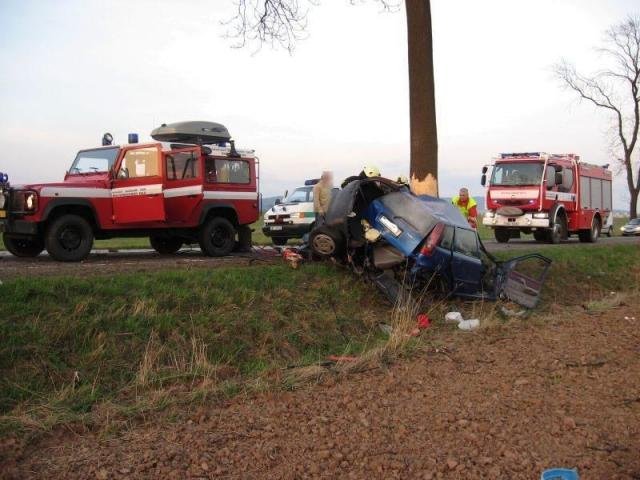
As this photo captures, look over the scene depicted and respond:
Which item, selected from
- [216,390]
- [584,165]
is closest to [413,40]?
[216,390]

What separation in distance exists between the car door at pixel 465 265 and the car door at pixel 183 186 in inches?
213

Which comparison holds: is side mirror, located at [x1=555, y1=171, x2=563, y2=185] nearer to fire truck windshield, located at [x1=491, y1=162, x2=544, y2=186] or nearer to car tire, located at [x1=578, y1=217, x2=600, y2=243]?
fire truck windshield, located at [x1=491, y1=162, x2=544, y2=186]

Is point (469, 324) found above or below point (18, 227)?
below

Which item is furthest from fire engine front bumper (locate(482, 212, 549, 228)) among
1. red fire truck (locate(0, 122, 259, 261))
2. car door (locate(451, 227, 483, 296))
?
car door (locate(451, 227, 483, 296))

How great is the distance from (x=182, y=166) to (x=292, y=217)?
5.54 m

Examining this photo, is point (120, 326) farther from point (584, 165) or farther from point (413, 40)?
point (584, 165)

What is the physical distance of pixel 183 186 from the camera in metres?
13.0

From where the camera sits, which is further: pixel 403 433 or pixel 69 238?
pixel 69 238

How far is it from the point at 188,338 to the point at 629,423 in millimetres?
4586

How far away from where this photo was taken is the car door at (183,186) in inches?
508

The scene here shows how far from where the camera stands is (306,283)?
991 cm

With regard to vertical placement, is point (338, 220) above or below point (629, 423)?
above

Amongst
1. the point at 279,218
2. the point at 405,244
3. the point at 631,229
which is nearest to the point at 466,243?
the point at 405,244

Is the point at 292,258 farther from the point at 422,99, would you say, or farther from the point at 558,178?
the point at 558,178
